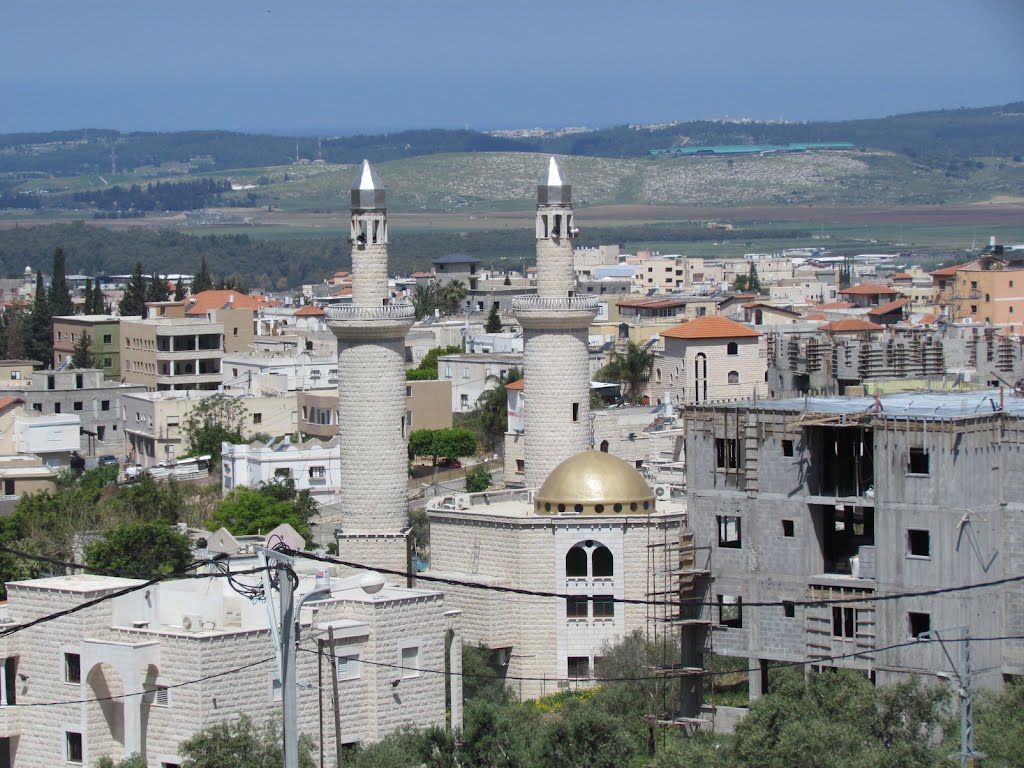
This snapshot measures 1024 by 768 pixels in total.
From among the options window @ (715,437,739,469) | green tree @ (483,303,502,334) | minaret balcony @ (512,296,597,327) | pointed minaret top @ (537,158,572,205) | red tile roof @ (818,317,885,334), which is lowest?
green tree @ (483,303,502,334)

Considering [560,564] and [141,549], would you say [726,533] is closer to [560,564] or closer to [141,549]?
[560,564]

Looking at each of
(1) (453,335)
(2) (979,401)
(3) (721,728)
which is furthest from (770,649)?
(1) (453,335)

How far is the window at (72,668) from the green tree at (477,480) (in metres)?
29.0

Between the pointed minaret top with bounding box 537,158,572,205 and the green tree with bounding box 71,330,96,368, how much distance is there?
50438 mm

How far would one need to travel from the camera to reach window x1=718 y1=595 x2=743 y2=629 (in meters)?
38.4

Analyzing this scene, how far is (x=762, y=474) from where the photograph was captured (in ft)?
125

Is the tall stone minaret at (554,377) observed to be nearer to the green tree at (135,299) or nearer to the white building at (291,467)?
the white building at (291,467)

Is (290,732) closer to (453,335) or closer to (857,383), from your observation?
(857,383)

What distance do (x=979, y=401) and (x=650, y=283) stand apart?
119 meters

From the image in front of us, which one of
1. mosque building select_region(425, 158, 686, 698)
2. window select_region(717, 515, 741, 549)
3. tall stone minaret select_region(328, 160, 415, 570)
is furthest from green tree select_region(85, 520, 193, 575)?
window select_region(717, 515, 741, 549)

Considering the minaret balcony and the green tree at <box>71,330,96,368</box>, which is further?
the green tree at <box>71,330,96,368</box>

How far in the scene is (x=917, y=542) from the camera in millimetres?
36500

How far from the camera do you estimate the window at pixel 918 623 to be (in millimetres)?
36250

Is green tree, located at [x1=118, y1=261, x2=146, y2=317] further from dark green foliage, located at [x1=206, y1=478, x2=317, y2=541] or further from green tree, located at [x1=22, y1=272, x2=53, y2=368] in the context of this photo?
dark green foliage, located at [x1=206, y1=478, x2=317, y2=541]
